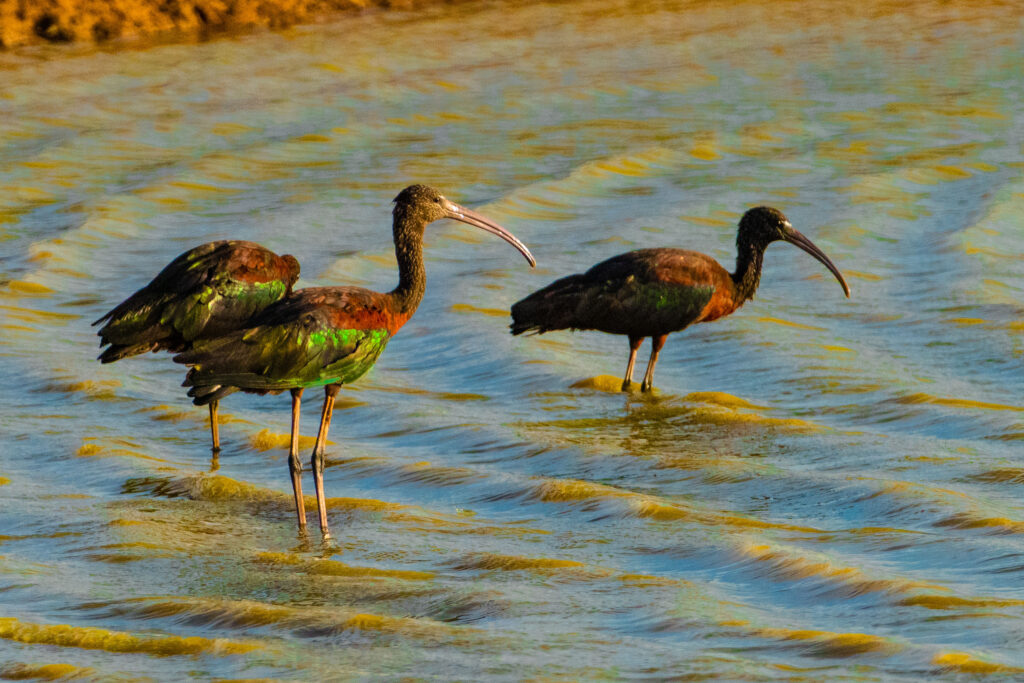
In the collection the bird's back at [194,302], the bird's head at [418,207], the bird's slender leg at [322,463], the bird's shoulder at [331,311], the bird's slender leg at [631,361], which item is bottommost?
the bird's slender leg at [631,361]

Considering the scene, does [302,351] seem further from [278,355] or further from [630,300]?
[630,300]

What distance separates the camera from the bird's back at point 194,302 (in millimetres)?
8656

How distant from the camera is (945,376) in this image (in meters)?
10.1

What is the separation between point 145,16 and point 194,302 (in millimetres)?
13960

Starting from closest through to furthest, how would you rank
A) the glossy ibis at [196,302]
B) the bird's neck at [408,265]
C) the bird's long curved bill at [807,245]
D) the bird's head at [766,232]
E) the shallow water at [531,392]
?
the shallow water at [531,392] < the bird's neck at [408,265] < the glossy ibis at [196,302] < the bird's head at [766,232] < the bird's long curved bill at [807,245]

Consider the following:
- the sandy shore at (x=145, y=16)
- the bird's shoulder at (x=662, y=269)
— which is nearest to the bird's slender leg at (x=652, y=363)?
the bird's shoulder at (x=662, y=269)

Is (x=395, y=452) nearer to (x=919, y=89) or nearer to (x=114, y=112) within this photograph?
(x=114, y=112)

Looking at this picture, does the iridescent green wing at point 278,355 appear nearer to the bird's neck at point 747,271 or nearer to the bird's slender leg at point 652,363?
the bird's slender leg at point 652,363

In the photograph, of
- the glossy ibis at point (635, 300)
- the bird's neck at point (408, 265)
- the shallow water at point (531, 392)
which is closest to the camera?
the shallow water at point (531, 392)

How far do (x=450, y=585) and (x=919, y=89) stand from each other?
13.6 metres

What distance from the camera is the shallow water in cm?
642

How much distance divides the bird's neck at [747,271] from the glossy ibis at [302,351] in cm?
323

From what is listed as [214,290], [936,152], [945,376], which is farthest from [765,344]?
[936,152]

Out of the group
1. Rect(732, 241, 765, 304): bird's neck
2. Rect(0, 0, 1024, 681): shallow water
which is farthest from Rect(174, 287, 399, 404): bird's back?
Rect(732, 241, 765, 304): bird's neck
